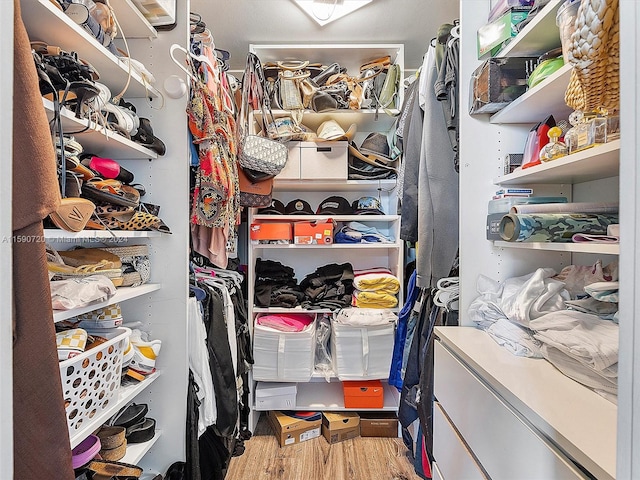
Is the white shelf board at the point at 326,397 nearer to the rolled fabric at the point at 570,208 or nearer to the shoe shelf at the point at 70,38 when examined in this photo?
the rolled fabric at the point at 570,208

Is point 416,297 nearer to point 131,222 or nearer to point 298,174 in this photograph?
point 298,174

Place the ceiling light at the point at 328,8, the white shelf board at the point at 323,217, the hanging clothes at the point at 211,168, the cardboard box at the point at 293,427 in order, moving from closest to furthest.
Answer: the hanging clothes at the point at 211,168 < the ceiling light at the point at 328,8 < the cardboard box at the point at 293,427 < the white shelf board at the point at 323,217

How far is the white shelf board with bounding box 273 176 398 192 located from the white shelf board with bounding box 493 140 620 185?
95cm

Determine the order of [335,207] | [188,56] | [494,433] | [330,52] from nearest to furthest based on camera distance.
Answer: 1. [494,433]
2. [188,56]
3. [330,52]
4. [335,207]

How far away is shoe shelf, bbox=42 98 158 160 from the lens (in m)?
0.83

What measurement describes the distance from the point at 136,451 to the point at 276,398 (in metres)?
1.03

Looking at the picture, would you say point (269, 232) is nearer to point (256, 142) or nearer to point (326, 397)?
point (256, 142)

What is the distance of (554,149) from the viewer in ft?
3.16

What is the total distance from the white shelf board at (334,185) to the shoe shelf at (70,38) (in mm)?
1063

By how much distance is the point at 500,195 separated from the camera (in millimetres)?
1210

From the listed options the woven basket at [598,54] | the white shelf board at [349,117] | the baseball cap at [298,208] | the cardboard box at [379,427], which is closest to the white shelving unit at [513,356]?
the woven basket at [598,54]

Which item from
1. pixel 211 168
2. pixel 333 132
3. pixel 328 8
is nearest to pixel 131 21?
pixel 211 168

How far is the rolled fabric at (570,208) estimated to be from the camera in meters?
0.91

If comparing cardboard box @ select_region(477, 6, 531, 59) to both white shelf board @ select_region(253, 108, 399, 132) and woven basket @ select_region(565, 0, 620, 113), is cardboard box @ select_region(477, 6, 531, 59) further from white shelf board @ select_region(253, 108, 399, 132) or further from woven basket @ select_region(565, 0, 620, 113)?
white shelf board @ select_region(253, 108, 399, 132)
